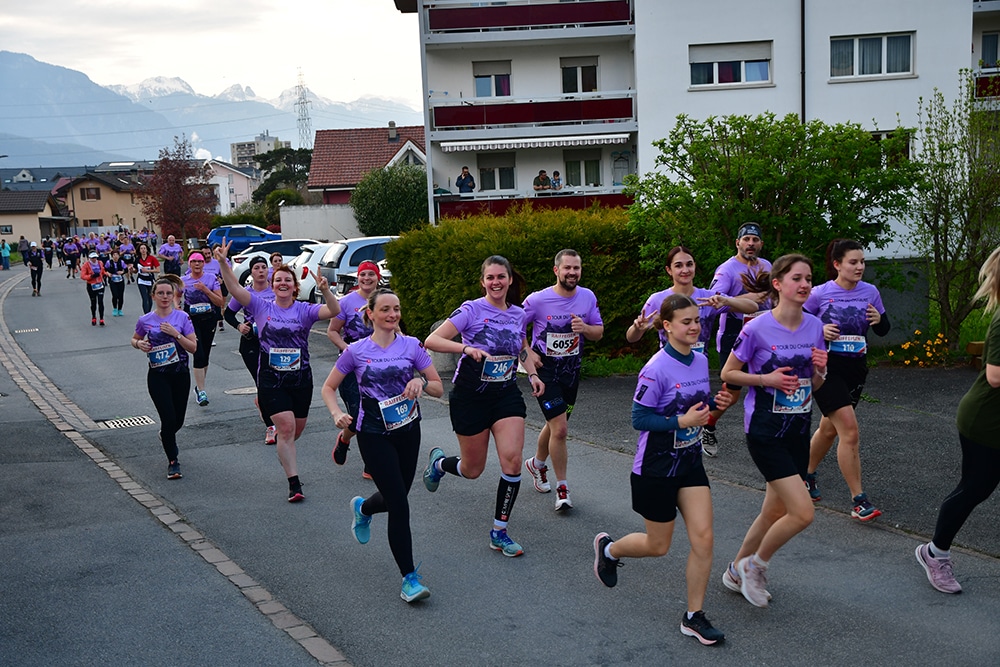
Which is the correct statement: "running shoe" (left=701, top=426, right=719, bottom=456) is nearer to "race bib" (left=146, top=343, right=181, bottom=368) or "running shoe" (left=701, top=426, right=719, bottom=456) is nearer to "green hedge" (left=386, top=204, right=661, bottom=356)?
"green hedge" (left=386, top=204, right=661, bottom=356)

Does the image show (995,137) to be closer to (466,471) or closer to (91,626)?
(466,471)

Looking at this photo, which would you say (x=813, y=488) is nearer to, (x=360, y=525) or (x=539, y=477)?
(x=539, y=477)

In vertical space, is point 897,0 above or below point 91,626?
above

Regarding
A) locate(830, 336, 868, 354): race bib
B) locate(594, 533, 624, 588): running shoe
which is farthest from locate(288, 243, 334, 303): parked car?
locate(594, 533, 624, 588): running shoe

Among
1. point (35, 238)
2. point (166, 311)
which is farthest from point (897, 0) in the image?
point (35, 238)

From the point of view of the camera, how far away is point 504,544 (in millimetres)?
6789

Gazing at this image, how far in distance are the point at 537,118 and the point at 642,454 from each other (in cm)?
3042

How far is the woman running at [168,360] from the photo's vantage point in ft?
31.3

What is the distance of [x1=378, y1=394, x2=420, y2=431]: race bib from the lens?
241 inches

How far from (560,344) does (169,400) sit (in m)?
4.14

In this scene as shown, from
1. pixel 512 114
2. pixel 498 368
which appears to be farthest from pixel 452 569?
pixel 512 114

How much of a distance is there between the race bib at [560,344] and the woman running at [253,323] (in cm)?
272

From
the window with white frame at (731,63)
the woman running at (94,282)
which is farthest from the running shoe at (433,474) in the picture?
the window with white frame at (731,63)

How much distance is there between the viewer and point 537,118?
113 feet
